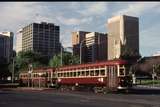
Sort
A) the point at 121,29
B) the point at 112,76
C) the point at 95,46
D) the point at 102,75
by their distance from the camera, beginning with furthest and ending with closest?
the point at 95,46 → the point at 121,29 → the point at 102,75 → the point at 112,76

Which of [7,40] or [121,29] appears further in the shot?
[7,40]

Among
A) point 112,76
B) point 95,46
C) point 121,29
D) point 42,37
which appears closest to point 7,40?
point 42,37

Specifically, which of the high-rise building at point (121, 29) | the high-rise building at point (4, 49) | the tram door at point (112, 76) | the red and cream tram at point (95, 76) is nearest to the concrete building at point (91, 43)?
the high-rise building at point (121, 29)

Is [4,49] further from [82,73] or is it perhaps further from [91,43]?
[82,73]

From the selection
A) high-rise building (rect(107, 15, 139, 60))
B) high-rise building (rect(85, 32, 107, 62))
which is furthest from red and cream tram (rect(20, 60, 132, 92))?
high-rise building (rect(85, 32, 107, 62))

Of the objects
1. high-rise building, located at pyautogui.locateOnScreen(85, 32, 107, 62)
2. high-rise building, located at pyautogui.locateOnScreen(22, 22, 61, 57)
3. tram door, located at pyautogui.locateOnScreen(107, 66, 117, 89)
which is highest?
high-rise building, located at pyautogui.locateOnScreen(22, 22, 61, 57)

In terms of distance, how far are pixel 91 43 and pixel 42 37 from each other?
1366 centimetres

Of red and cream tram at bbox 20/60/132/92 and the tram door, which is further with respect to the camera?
the tram door

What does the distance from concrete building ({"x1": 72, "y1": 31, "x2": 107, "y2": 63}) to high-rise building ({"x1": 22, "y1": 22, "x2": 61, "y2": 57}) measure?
4.77 meters

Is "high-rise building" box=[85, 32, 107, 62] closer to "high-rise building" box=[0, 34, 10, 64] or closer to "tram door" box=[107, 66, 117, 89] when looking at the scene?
"high-rise building" box=[0, 34, 10, 64]

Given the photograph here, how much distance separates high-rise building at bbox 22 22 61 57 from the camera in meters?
94.5

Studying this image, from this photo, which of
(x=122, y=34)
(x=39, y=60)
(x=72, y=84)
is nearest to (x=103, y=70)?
(x=72, y=84)

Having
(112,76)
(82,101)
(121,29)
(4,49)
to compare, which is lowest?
(82,101)

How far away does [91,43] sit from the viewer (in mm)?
92625
